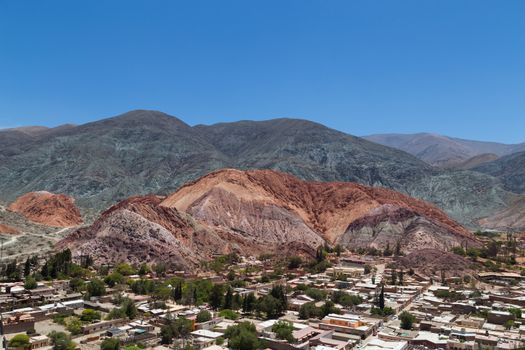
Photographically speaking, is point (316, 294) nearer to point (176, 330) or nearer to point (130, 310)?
point (130, 310)

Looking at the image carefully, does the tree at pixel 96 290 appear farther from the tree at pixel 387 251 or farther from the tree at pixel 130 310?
the tree at pixel 387 251

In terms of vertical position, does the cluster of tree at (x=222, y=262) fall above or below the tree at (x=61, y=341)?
above

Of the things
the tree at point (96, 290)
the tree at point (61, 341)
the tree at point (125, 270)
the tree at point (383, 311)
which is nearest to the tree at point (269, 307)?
the tree at point (383, 311)

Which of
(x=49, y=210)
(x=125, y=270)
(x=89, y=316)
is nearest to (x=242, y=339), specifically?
(x=89, y=316)

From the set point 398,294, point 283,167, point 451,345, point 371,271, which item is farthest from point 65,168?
point 451,345

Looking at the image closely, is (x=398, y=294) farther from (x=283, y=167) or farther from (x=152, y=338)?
(x=283, y=167)

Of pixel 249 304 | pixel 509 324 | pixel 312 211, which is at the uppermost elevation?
pixel 312 211

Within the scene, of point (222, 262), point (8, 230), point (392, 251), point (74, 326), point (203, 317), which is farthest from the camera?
point (8, 230)
